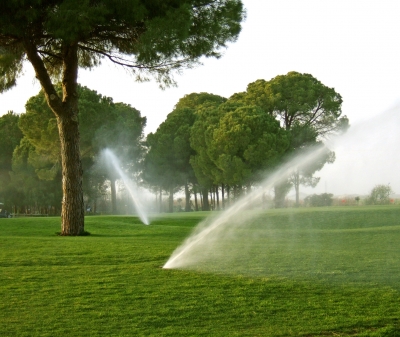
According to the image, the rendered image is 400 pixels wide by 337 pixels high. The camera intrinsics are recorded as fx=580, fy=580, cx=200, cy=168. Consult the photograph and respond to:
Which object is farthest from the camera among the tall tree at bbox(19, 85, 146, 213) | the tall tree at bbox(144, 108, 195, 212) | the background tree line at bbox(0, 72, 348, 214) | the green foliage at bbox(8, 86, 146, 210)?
the tall tree at bbox(144, 108, 195, 212)

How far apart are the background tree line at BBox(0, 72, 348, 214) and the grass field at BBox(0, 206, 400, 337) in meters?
24.9

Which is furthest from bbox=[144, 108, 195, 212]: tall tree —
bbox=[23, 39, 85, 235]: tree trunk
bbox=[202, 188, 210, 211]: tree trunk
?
bbox=[23, 39, 85, 235]: tree trunk

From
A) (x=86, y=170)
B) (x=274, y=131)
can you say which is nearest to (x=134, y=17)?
(x=274, y=131)

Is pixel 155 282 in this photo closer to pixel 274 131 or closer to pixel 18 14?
pixel 18 14

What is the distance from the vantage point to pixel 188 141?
50781 mm

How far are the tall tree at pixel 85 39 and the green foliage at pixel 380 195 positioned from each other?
19919 mm

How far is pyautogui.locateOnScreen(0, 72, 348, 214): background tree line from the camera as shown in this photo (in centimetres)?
4047

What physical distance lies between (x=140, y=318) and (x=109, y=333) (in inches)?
A: 22.9

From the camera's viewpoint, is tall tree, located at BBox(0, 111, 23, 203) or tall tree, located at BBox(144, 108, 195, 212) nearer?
tall tree, located at BBox(144, 108, 195, 212)

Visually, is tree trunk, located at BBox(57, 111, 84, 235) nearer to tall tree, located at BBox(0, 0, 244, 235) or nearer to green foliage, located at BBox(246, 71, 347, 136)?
tall tree, located at BBox(0, 0, 244, 235)

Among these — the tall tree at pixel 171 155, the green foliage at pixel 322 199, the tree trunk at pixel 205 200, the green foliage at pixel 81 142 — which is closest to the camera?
the green foliage at pixel 81 142

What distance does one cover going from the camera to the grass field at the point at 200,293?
5500mm

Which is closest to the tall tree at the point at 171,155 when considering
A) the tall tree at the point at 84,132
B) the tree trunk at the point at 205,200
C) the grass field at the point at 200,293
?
the tree trunk at the point at 205,200

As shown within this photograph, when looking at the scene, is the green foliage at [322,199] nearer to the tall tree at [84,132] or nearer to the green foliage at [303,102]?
the green foliage at [303,102]
